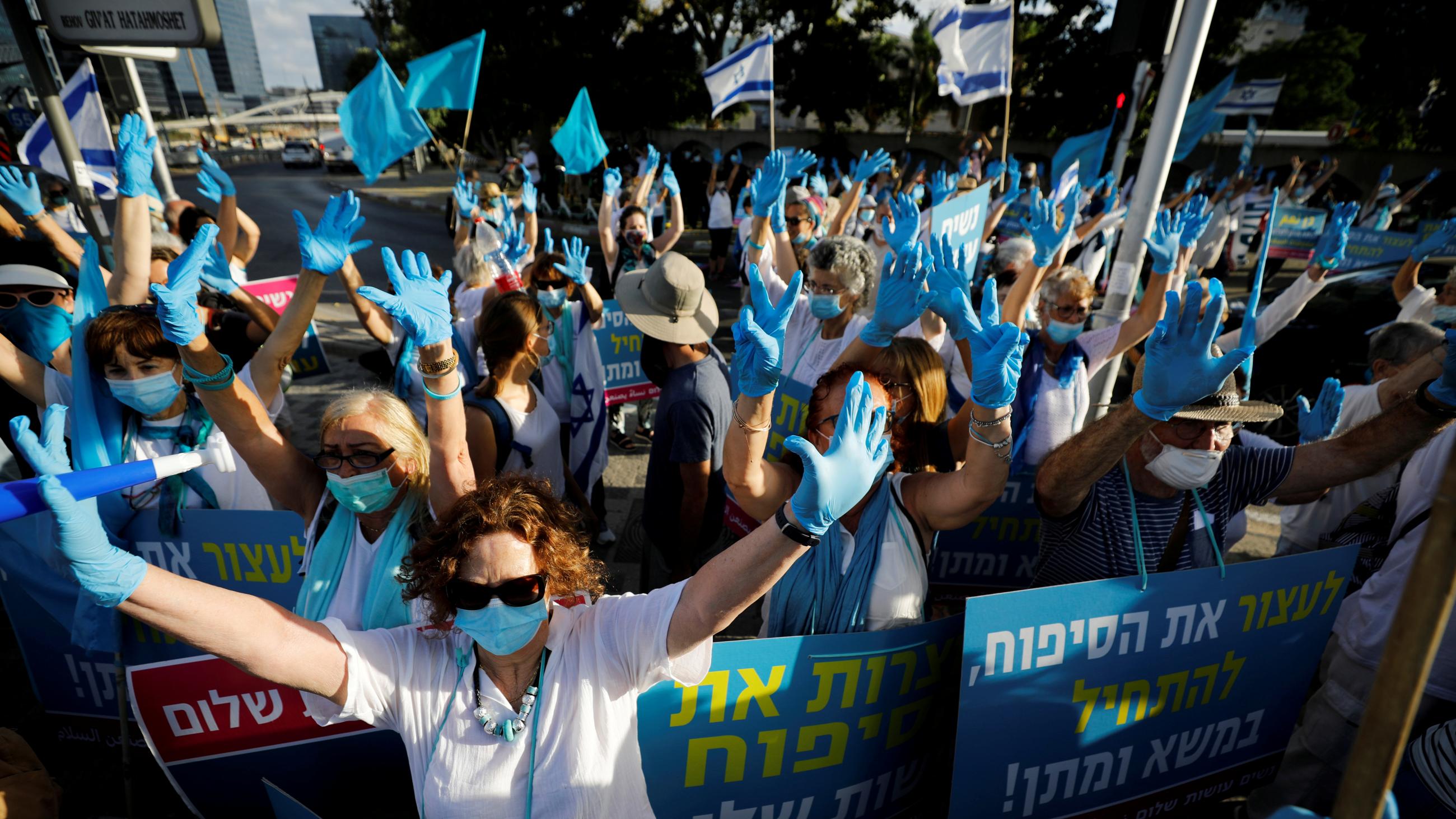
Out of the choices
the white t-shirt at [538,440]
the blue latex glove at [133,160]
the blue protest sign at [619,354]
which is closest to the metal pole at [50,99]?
the blue latex glove at [133,160]

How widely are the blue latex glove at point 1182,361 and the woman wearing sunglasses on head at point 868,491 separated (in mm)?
316

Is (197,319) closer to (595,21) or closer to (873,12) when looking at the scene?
(595,21)

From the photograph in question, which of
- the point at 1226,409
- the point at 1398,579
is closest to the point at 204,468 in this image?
the point at 1226,409

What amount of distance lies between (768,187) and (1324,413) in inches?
120

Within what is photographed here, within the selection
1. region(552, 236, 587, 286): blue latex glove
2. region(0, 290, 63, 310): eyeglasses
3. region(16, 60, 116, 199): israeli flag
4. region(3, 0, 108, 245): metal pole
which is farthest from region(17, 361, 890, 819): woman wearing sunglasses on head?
region(16, 60, 116, 199): israeli flag

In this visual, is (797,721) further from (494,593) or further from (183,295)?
(183,295)

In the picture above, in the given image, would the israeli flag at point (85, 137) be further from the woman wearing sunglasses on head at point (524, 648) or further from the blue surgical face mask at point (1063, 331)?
the blue surgical face mask at point (1063, 331)

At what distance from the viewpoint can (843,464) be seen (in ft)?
4.53

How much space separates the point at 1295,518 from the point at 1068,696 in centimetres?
187

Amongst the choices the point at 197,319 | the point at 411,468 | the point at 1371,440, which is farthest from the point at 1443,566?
the point at 197,319

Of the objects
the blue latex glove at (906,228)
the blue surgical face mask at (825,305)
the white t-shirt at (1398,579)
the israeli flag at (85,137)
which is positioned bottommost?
the white t-shirt at (1398,579)

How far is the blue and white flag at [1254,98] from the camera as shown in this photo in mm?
10352

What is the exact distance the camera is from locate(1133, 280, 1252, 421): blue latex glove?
1.61 metres

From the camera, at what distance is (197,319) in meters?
1.86
